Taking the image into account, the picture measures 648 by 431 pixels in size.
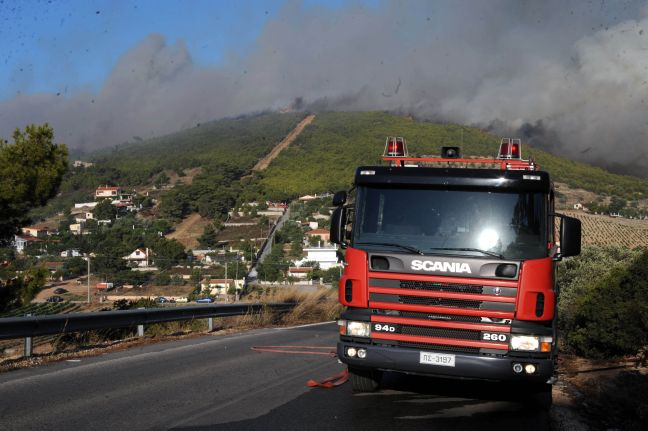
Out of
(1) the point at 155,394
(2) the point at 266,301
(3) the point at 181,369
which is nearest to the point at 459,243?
(1) the point at 155,394

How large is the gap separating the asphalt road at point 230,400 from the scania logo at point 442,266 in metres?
1.47

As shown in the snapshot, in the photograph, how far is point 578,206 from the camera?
3134 cm

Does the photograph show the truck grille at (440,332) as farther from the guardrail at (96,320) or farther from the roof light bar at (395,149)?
the guardrail at (96,320)

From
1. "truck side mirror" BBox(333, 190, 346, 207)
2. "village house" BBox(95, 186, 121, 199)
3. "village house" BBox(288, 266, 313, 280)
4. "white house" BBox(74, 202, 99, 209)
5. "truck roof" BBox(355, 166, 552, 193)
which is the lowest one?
"village house" BBox(288, 266, 313, 280)

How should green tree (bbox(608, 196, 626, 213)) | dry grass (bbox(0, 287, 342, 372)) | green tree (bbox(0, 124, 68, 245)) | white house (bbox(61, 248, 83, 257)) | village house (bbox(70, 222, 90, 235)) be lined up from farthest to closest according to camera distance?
village house (bbox(70, 222, 90, 235)), white house (bbox(61, 248, 83, 257)), green tree (bbox(608, 196, 626, 213)), green tree (bbox(0, 124, 68, 245)), dry grass (bbox(0, 287, 342, 372))

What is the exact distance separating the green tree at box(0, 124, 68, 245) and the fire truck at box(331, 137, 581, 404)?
18.0m

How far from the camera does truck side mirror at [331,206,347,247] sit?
8.34 metres

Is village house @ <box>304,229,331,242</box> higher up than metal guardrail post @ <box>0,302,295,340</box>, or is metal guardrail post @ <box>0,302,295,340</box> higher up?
village house @ <box>304,229,331,242</box>

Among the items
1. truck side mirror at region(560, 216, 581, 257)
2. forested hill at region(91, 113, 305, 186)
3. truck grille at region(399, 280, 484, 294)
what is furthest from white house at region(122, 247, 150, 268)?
forested hill at region(91, 113, 305, 186)

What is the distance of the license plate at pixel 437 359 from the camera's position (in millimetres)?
7412

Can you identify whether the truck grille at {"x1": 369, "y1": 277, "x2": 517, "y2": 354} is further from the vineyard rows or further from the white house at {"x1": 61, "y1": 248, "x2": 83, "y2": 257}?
the white house at {"x1": 61, "y1": 248, "x2": 83, "y2": 257}

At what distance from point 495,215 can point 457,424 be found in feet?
7.21

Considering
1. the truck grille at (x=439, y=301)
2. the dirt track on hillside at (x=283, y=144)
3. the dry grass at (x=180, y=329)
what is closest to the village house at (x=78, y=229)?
the dry grass at (x=180, y=329)

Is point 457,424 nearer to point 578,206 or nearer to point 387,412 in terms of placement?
point 387,412
